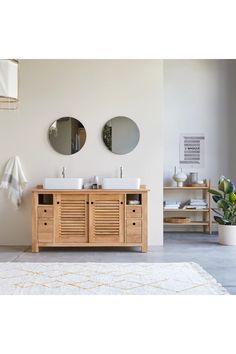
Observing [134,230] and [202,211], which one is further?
[202,211]

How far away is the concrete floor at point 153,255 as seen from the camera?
18.7 feet

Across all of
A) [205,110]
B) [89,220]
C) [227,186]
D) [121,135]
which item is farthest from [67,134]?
[205,110]

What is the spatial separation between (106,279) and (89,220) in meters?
1.77

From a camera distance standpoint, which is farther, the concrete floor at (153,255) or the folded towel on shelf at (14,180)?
the folded towel on shelf at (14,180)

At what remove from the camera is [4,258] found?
5910 mm

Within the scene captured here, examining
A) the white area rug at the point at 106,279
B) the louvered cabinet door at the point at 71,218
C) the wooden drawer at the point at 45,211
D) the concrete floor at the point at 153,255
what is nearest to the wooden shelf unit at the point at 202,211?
the concrete floor at the point at 153,255

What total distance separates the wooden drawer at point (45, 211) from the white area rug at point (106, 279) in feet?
3.15

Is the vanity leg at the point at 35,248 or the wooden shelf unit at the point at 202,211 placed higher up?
the wooden shelf unit at the point at 202,211

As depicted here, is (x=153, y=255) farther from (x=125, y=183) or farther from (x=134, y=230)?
(x=125, y=183)

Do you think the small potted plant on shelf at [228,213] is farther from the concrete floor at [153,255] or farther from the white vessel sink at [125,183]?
the white vessel sink at [125,183]

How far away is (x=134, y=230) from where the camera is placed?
6.32 metres

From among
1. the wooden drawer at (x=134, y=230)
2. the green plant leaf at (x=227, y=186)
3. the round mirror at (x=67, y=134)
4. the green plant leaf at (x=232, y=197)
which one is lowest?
the wooden drawer at (x=134, y=230)
